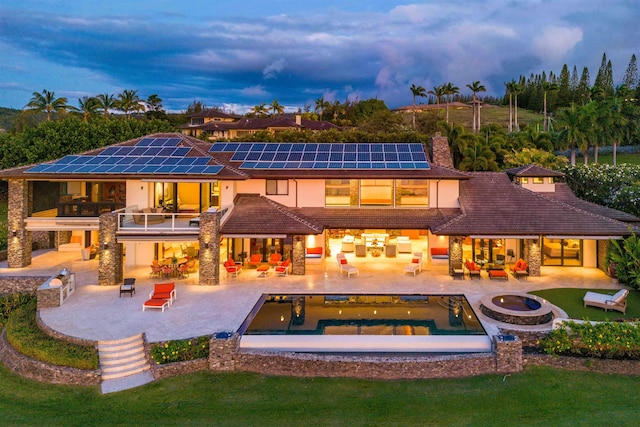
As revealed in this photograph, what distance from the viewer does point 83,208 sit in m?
23.6

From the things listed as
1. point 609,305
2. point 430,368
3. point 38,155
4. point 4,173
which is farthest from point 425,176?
point 38,155

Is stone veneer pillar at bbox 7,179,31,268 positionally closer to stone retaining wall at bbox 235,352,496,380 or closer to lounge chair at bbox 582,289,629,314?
stone retaining wall at bbox 235,352,496,380

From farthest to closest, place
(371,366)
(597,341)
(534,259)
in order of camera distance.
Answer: (534,259)
(597,341)
(371,366)

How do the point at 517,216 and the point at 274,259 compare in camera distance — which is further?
the point at 274,259

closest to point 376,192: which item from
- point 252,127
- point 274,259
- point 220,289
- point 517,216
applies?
point 274,259

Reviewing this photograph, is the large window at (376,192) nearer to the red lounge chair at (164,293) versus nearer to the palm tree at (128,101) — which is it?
the red lounge chair at (164,293)

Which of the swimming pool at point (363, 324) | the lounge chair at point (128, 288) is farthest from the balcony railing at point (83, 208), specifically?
the swimming pool at point (363, 324)

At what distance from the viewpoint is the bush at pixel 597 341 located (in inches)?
559

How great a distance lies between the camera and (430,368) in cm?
1348

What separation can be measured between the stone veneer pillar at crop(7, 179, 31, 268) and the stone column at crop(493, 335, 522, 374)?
2379 centimetres

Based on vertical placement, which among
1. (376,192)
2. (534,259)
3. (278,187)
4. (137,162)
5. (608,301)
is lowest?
(608,301)

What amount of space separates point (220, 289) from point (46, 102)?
55.8 m

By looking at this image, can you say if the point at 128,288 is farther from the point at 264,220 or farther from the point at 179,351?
the point at 264,220

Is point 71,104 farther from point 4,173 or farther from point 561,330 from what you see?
point 561,330
